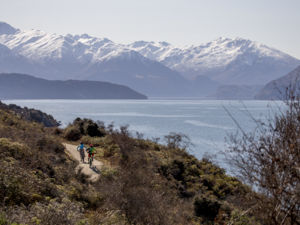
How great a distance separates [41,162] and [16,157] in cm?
95

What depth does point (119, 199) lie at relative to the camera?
11.6m

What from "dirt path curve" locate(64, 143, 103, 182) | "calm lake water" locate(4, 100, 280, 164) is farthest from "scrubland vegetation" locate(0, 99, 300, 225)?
"calm lake water" locate(4, 100, 280, 164)

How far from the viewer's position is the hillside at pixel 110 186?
30.9ft

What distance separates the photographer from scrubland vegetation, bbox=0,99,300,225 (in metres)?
8.27

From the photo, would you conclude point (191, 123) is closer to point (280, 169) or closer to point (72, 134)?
point (72, 134)

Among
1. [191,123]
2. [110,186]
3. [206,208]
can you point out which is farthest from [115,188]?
[191,123]

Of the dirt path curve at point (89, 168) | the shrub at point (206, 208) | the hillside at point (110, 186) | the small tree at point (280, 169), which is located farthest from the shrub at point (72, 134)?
the small tree at point (280, 169)

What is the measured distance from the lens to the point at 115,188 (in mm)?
12117

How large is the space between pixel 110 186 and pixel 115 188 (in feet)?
2.31

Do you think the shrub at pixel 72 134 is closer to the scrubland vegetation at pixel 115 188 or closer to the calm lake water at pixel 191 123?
the scrubland vegetation at pixel 115 188

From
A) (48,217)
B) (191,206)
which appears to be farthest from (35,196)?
(191,206)

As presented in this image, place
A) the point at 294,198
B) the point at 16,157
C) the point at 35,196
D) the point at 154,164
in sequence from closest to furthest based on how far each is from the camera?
the point at 294,198
the point at 35,196
the point at 16,157
the point at 154,164

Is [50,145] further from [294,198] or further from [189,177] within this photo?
[294,198]

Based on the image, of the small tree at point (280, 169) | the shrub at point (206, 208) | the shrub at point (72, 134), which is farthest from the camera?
the shrub at point (72, 134)
